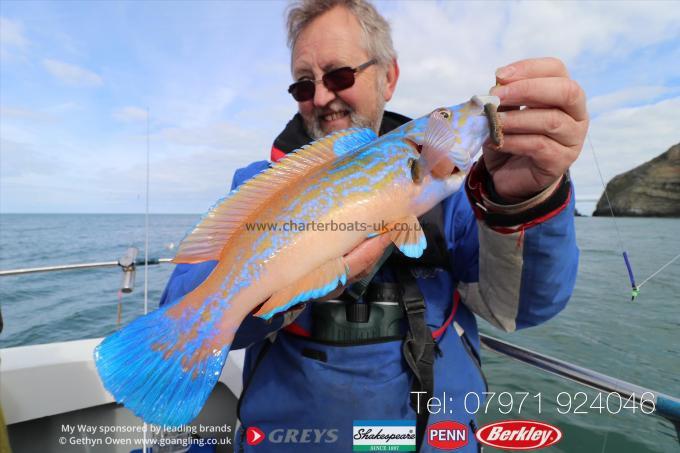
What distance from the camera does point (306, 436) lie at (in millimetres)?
1995

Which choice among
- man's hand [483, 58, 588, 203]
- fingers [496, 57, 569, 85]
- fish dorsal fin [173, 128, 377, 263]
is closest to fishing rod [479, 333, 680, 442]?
man's hand [483, 58, 588, 203]

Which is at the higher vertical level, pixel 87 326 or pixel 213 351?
pixel 213 351

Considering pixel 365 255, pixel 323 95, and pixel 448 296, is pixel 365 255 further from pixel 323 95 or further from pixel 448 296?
pixel 323 95

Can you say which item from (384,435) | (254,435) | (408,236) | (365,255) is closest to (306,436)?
(254,435)

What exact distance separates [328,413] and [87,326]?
11153 mm

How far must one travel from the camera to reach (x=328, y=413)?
1978 millimetres

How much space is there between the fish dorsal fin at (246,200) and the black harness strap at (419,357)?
0.97 metres

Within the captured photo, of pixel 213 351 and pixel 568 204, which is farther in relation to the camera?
pixel 568 204

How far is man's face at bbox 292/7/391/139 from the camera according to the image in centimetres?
273

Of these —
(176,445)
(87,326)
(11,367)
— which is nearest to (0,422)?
(11,367)

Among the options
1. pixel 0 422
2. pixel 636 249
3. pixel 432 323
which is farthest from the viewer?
pixel 636 249

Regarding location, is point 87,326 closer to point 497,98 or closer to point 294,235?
point 294,235

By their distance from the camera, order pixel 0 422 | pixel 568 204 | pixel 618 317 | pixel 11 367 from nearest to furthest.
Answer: pixel 568 204
pixel 0 422
pixel 11 367
pixel 618 317

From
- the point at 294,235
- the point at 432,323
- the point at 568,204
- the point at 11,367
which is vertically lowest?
the point at 11,367
